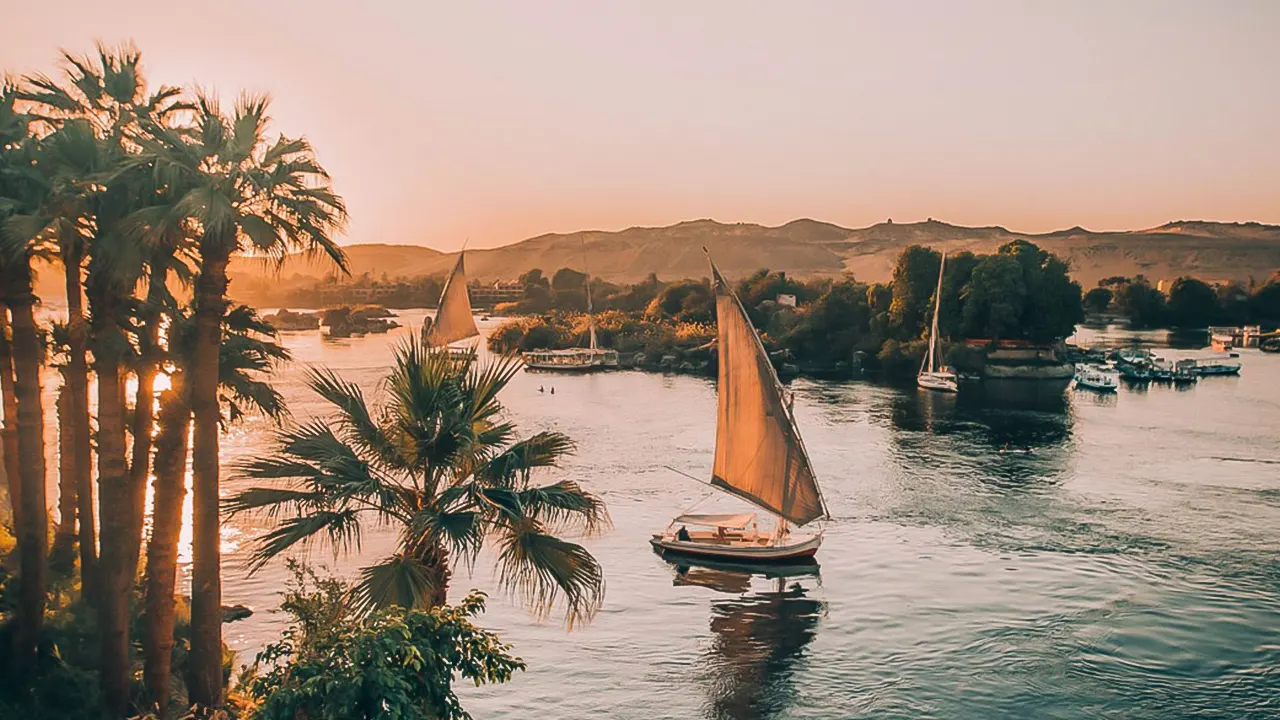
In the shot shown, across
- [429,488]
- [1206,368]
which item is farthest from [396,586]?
[1206,368]

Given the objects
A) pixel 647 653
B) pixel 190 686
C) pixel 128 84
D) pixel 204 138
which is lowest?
pixel 647 653

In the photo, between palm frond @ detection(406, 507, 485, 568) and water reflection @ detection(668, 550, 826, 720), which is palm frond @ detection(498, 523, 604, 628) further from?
water reflection @ detection(668, 550, 826, 720)

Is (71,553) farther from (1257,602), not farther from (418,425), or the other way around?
(1257,602)

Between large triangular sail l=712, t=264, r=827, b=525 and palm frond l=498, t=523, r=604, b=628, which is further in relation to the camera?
large triangular sail l=712, t=264, r=827, b=525

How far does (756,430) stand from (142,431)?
27852mm

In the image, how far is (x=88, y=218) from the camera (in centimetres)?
2019

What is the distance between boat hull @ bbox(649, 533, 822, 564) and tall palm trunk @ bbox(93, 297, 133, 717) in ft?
89.6

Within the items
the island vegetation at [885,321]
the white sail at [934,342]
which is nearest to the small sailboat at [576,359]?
the island vegetation at [885,321]

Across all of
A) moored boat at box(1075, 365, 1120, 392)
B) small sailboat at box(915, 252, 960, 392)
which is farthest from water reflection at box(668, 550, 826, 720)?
moored boat at box(1075, 365, 1120, 392)

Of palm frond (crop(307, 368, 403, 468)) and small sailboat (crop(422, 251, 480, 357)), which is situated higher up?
small sailboat (crop(422, 251, 480, 357))

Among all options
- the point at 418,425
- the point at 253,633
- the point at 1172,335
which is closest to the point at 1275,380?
the point at 1172,335

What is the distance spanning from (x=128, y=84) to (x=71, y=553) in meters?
12.5

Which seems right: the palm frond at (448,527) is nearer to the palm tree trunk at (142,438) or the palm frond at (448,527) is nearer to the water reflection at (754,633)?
the palm tree trunk at (142,438)

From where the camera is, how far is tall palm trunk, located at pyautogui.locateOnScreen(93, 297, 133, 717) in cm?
2012
